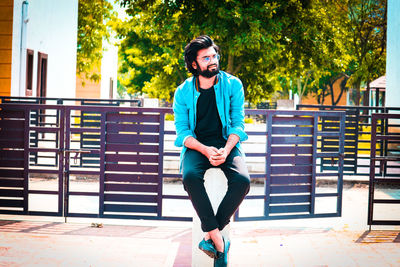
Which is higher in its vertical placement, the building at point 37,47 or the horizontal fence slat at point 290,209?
the building at point 37,47

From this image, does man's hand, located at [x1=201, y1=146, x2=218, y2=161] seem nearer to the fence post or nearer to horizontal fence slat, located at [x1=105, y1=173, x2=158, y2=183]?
the fence post

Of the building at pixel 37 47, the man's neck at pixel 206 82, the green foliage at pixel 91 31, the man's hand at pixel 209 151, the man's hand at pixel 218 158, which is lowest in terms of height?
the man's hand at pixel 218 158

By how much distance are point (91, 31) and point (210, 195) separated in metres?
29.5

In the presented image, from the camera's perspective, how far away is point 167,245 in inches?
240

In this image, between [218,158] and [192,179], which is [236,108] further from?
[192,179]

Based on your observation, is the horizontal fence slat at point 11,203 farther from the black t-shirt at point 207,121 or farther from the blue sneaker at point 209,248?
the blue sneaker at point 209,248

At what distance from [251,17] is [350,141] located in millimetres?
5129

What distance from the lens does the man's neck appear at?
494 centimetres

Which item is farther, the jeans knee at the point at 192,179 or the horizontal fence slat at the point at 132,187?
the horizontal fence slat at the point at 132,187

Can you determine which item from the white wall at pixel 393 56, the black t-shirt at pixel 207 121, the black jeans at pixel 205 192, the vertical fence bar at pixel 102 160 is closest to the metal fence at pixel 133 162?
the vertical fence bar at pixel 102 160

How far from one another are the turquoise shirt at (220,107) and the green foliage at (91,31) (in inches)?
1097

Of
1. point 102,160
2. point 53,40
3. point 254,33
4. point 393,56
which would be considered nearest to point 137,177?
point 102,160

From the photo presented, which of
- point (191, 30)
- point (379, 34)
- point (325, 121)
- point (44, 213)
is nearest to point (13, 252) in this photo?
point (44, 213)

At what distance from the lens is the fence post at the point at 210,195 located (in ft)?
15.7
